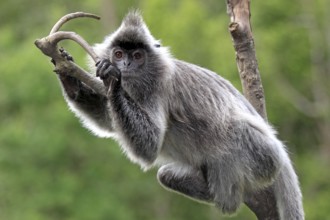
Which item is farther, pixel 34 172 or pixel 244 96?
pixel 34 172

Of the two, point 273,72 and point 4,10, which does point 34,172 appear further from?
point 4,10

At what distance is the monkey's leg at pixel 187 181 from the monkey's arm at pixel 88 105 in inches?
29.4

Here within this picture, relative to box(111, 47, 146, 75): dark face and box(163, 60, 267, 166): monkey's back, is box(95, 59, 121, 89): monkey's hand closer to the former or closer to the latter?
box(111, 47, 146, 75): dark face

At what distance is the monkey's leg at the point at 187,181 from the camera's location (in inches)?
379

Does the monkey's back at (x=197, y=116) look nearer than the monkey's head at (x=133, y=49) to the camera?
No

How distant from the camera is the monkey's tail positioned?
30.7ft

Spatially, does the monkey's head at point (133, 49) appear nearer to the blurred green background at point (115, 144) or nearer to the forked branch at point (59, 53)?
the forked branch at point (59, 53)

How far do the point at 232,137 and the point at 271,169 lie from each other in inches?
20.0

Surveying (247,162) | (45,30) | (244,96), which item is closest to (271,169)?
(247,162)

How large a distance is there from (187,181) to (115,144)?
699 inches

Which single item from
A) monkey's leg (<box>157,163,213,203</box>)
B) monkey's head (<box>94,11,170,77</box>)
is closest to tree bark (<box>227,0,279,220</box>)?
monkey's leg (<box>157,163,213,203</box>)

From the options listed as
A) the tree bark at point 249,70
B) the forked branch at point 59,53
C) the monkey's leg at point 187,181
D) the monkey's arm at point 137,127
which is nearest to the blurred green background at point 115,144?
the tree bark at point 249,70

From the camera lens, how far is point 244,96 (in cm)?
1002

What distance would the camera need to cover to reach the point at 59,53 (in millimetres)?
8164
